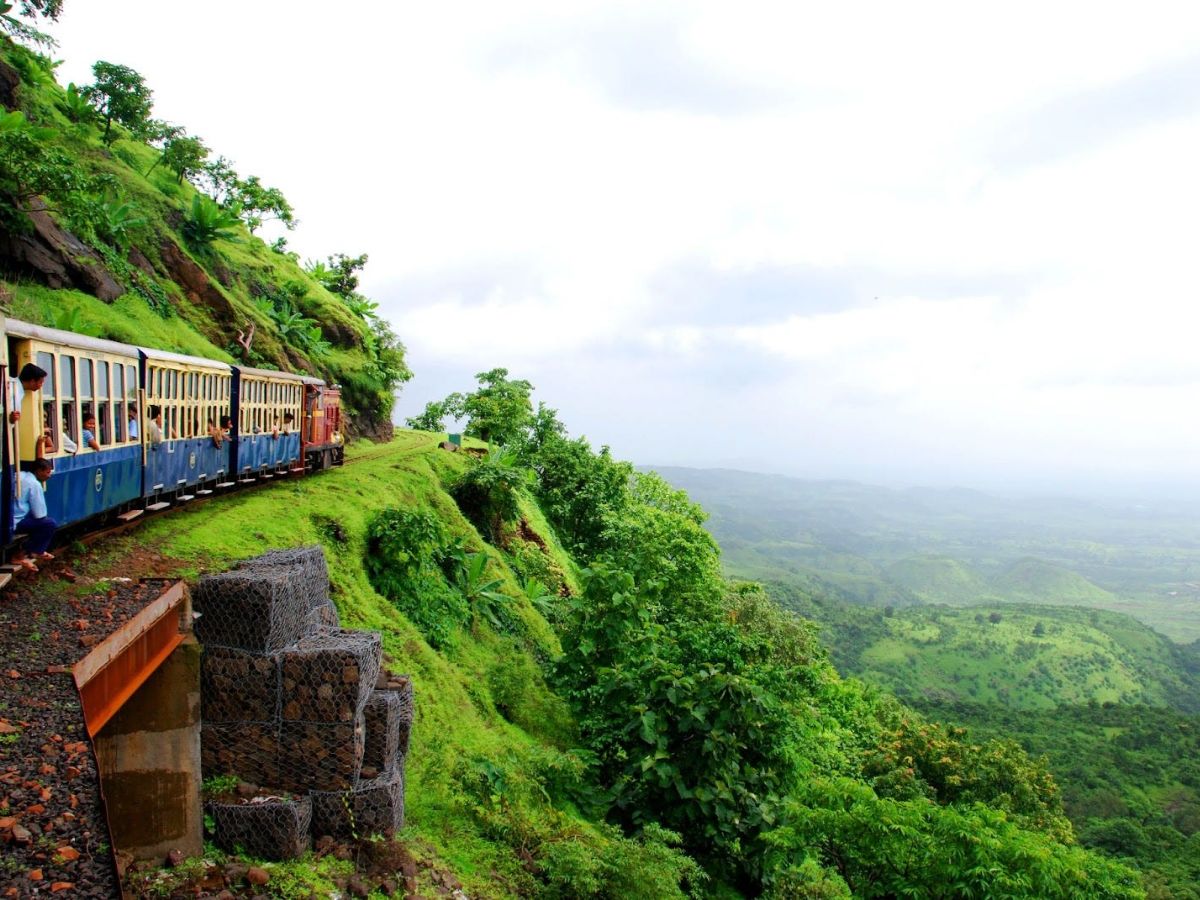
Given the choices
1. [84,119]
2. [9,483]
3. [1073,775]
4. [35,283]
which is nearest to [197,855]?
[9,483]

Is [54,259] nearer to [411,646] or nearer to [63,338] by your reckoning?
[63,338]

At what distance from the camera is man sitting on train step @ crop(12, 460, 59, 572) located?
8.30 m

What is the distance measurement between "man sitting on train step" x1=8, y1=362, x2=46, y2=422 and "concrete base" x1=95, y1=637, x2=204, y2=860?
3163 millimetres

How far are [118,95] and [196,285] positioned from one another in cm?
959

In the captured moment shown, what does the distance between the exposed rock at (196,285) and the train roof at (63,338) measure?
55.0 feet

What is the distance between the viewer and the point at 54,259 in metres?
21.0

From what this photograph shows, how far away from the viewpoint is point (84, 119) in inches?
1231

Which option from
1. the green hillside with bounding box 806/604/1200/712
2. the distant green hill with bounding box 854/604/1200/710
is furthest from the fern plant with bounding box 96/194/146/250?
the green hillside with bounding box 806/604/1200/712

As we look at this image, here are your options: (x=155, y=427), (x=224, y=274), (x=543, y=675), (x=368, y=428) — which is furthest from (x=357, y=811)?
(x=224, y=274)

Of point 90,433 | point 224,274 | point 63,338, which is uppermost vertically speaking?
point 224,274

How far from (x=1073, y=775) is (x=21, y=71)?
67317 mm

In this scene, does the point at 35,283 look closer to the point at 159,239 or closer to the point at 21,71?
the point at 159,239

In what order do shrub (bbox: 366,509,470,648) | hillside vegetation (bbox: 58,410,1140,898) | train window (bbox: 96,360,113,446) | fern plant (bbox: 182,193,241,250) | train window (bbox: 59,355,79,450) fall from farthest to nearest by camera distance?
fern plant (bbox: 182,193,241,250) < shrub (bbox: 366,509,470,648) < train window (bbox: 96,360,113,446) < hillside vegetation (bbox: 58,410,1140,898) < train window (bbox: 59,355,79,450)

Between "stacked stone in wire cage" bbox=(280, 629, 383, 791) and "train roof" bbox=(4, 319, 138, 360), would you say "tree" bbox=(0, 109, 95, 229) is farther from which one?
"stacked stone in wire cage" bbox=(280, 629, 383, 791)
